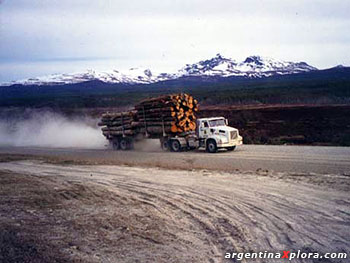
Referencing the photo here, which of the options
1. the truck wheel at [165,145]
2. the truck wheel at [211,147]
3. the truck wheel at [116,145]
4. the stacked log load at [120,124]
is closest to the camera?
the truck wheel at [211,147]

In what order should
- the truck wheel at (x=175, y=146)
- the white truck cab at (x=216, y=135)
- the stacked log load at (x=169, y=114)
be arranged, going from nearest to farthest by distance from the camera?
the white truck cab at (x=216, y=135), the truck wheel at (x=175, y=146), the stacked log load at (x=169, y=114)

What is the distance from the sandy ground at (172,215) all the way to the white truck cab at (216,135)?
6.82 meters

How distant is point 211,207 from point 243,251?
10.1ft

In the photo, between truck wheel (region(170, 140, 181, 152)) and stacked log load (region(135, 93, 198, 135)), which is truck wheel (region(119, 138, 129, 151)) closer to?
stacked log load (region(135, 93, 198, 135))

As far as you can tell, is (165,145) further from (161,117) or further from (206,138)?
(206,138)

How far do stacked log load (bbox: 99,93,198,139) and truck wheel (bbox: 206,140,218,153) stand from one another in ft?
8.62

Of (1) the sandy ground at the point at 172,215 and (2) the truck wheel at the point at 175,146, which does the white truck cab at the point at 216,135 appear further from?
(1) the sandy ground at the point at 172,215

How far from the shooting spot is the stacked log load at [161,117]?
24953mm

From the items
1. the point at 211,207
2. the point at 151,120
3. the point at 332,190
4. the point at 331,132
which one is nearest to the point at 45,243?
the point at 211,207

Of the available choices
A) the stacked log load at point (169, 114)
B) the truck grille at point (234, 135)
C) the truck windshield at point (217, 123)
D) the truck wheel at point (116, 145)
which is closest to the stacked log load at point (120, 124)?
the truck wheel at point (116, 145)

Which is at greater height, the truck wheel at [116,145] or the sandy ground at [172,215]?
the truck wheel at [116,145]

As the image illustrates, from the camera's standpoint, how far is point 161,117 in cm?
2541

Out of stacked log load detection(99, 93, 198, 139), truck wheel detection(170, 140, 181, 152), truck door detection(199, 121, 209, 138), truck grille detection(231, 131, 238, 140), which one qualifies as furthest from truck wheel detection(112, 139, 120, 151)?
truck grille detection(231, 131, 238, 140)

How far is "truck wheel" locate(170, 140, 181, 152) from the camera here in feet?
79.8
